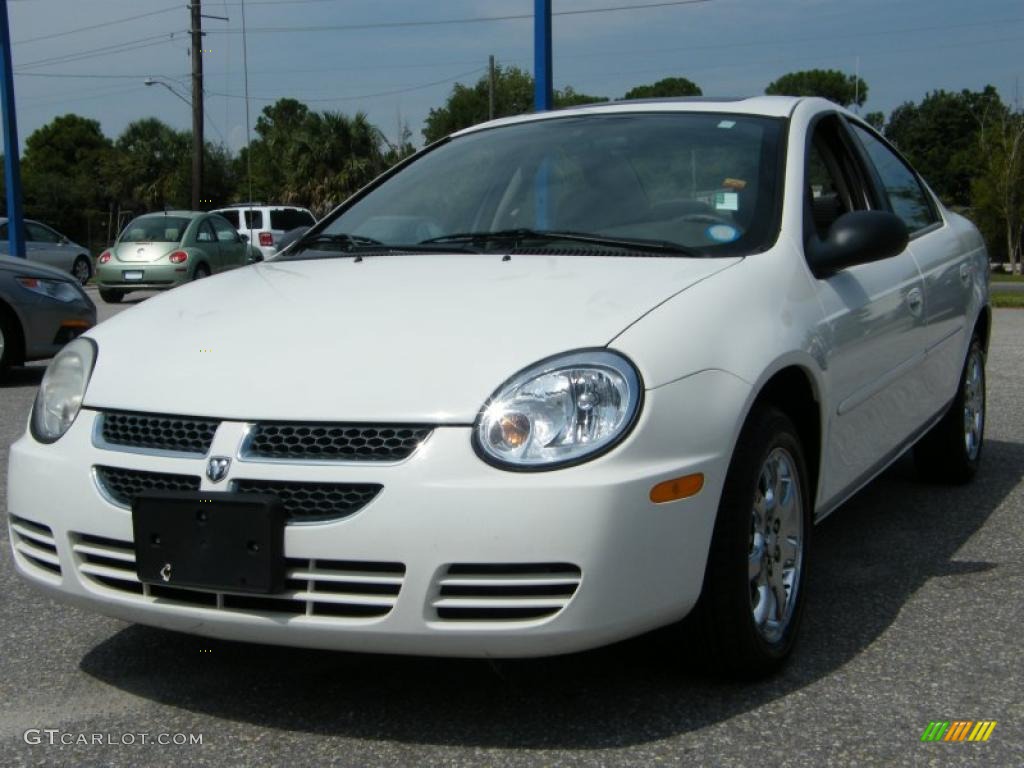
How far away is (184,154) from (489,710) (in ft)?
198

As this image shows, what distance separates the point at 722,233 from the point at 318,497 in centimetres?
145

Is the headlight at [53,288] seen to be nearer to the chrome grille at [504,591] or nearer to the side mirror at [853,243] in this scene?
the side mirror at [853,243]

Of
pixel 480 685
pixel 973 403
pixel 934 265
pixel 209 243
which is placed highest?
pixel 934 265

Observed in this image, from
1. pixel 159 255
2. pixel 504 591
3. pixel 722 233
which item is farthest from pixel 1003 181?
pixel 504 591

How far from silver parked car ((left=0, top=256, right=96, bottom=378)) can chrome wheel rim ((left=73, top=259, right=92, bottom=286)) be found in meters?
16.7

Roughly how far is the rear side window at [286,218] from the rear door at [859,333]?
81.7ft

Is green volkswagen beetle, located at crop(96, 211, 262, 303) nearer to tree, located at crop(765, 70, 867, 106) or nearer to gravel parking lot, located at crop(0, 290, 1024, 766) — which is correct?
gravel parking lot, located at crop(0, 290, 1024, 766)

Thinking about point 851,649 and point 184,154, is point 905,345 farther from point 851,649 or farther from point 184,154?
point 184,154

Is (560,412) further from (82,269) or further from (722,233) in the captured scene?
(82,269)

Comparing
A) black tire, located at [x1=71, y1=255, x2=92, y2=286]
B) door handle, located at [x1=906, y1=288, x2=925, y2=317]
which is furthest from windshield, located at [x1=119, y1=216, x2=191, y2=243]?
door handle, located at [x1=906, y1=288, x2=925, y2=317]

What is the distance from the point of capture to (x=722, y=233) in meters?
3.43

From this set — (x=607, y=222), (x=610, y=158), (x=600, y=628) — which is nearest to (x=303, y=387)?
(x=600, y=628)

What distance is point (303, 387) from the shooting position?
2.67 metres

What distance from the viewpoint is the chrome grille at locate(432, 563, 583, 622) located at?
8.30 feet
